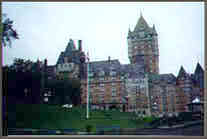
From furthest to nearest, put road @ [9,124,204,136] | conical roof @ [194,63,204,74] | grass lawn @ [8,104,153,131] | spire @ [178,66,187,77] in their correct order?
spire @ [178,66,187,77] < grass lawn @ [8,104,153,131] < conical roof @ [194,63,204,74] < road @ [9,124,204,136]

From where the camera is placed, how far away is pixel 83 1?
6.85 meters

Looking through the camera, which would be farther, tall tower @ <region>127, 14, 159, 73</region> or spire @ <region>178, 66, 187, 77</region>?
tall tower @ <region>127, 14, 159, 73</region>

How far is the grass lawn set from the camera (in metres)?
6.64

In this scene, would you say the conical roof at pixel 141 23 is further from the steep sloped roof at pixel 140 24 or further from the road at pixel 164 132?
the road at pixel 164 132

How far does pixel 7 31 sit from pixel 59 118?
2.21 meters

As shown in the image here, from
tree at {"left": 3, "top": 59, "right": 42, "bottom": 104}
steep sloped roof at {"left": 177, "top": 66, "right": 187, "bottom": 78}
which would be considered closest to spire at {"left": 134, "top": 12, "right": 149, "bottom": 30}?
steep sloped roof at {"left": 177, "top": 66, "right": 187, "bottom": 78}

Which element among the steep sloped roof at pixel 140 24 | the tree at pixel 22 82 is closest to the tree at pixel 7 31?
the tree at pixel 22 82

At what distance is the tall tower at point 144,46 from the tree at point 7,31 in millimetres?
2602

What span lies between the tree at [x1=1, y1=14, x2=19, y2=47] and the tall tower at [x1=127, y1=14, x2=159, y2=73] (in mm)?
2602

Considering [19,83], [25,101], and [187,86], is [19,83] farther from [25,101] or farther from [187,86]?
[187,86]

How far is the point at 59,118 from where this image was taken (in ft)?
22.3

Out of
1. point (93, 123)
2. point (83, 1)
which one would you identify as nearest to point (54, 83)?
point (93, 123)

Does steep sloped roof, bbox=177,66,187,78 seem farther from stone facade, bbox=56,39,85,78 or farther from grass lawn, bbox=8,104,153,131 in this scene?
stone facade, bbox=56,39,85,78

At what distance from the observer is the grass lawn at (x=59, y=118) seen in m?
6.64
